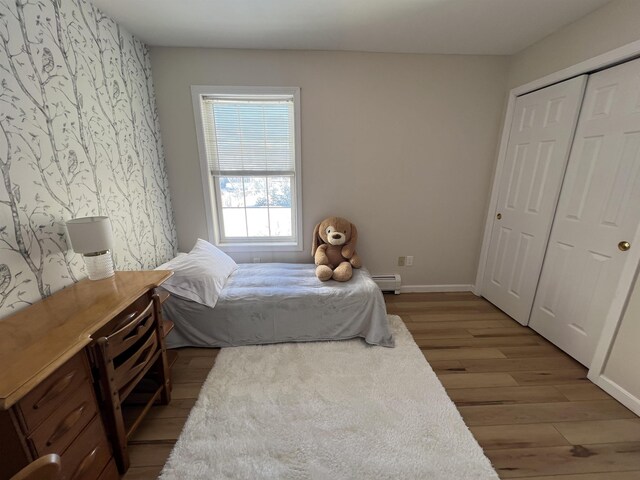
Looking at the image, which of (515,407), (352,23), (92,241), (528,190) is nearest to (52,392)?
(92,241)

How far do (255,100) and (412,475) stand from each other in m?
2.93

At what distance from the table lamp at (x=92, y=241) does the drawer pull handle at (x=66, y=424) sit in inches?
31.0

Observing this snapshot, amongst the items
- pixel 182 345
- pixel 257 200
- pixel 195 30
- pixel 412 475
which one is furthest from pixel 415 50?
pixel 182 345

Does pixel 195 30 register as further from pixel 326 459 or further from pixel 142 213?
pixel 326 459

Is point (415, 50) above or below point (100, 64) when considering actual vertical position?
above

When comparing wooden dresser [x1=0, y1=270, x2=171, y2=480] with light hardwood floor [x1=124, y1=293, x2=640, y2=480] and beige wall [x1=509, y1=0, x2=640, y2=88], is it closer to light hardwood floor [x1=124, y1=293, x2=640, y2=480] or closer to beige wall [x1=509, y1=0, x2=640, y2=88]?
light hardwood floor [x1=124, y1=293, x2=640, y2=480]

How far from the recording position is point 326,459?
4.15ft

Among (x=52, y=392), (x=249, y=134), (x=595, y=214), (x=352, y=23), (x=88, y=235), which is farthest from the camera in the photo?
(x=249, y=134)

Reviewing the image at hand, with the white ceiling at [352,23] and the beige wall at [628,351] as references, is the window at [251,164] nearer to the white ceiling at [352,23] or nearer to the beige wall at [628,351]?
the white ceiling at [352,23]

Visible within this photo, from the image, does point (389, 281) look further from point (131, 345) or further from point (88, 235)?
→ point (88, 235)

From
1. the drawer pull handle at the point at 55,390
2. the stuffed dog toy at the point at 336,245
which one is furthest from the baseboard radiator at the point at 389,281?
the drawer pull handle at the point at 55,390

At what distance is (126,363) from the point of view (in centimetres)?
121

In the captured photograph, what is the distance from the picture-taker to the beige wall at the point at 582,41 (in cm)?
156

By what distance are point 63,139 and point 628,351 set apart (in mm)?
3581
